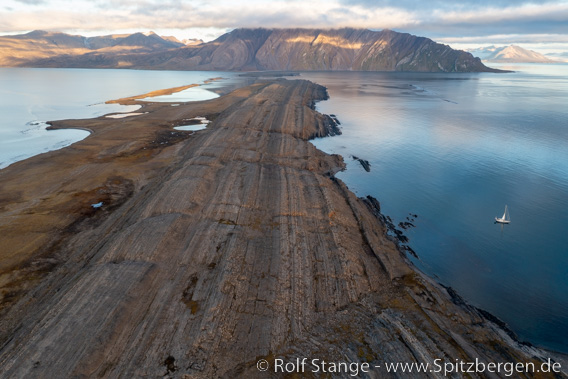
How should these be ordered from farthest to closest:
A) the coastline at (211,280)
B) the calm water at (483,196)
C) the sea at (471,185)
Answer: the sea at (471,185) < the calm water at (483,196) < the coastline at (211,280)

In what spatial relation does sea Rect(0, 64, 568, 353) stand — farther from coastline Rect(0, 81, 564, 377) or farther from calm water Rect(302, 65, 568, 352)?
coastline Rect(0, 81, 564, 377)

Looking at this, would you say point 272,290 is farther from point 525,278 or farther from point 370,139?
point 370,139

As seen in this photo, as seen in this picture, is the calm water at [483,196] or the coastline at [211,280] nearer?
the coastline at [211,280]

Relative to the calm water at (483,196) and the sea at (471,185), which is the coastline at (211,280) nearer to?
the calm water at (483,196)

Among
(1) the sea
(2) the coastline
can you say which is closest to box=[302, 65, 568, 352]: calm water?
(1) the sea

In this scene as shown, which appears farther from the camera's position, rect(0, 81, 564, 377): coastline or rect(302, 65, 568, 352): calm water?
rect(302, 65, 568, 352): calm water

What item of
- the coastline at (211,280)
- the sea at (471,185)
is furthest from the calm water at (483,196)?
the coastline at (211,280)
